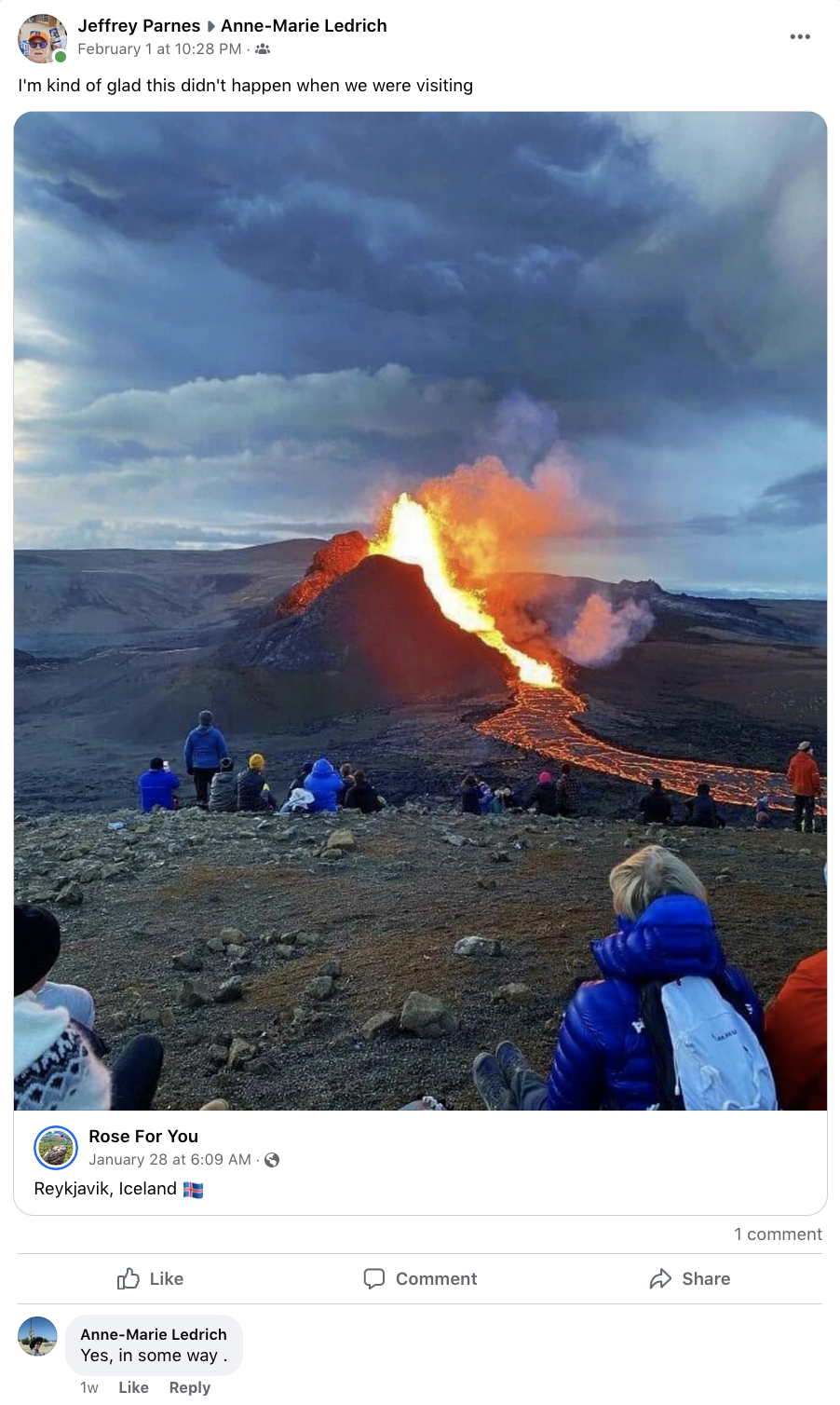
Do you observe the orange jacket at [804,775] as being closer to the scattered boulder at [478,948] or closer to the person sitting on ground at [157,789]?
the scattered boulder at [478,948]

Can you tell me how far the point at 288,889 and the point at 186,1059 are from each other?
2.42 meters

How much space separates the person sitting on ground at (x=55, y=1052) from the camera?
2314 mm

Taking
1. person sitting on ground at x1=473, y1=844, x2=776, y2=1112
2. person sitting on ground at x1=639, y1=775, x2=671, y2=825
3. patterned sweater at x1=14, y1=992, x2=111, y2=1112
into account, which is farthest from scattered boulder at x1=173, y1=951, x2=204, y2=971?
person sitting on ground at x1=639, y1=775, x2=671, y2=825

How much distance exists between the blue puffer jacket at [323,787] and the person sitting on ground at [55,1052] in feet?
19.9

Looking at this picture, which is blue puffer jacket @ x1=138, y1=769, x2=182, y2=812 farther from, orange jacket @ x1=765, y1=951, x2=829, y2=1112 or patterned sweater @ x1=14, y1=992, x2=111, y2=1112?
orange jacket @ x1=765, y1=951, x2=829, y2=1112

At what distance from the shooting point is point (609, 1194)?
2355 mm

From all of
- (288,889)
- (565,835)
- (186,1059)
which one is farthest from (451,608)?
(186,1059)

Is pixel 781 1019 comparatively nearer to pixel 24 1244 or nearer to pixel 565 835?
pixel 24 1244

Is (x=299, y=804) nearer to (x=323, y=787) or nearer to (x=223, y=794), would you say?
(x=323, y=787)

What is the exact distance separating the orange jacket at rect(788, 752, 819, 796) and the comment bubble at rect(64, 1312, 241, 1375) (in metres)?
9.36

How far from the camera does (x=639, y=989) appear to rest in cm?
200

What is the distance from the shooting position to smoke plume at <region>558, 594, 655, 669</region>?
2486 cm

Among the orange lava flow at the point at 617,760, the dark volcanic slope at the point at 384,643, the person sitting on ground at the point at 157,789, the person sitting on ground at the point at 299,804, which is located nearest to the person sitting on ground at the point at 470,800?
the person sitting on ground at the point at 299,804

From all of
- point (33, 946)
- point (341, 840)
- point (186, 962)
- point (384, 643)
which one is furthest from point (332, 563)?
point (33, 946)
